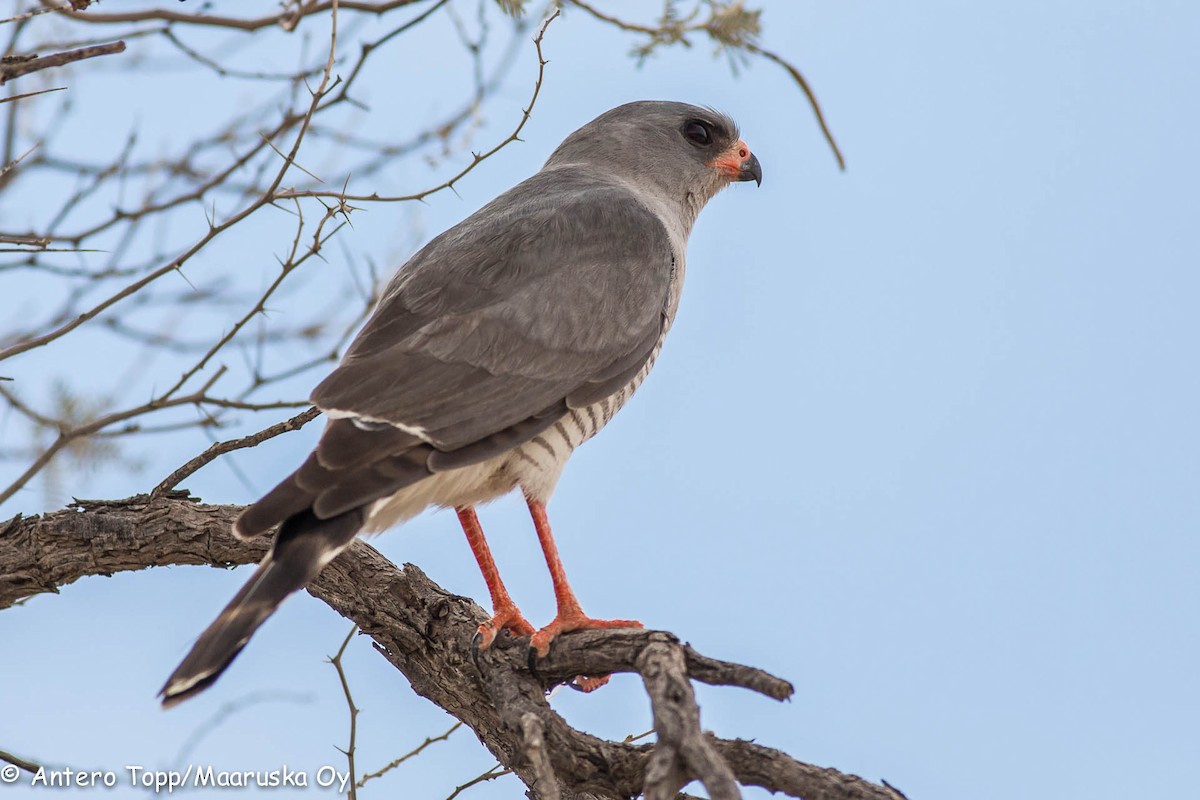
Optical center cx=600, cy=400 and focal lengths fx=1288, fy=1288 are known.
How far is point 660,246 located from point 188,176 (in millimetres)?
1970

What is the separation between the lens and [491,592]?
4352mm

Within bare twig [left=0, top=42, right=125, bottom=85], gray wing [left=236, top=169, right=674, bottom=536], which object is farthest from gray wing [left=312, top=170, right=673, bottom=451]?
bare twig [left=0, top=42, right=125, bottom=85]

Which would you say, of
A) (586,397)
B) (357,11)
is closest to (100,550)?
(586,397)

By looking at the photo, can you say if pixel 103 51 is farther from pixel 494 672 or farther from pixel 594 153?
pixel 594 153

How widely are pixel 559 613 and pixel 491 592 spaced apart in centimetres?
30

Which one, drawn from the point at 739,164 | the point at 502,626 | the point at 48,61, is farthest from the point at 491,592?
the point at 739,164

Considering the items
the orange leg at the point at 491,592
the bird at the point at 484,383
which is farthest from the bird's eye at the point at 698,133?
the orange leg at the point at 491,592

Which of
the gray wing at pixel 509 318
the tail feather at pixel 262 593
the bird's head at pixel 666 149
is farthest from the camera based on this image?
the bird's head at pixel 666 149

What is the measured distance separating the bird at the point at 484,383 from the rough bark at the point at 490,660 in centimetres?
17

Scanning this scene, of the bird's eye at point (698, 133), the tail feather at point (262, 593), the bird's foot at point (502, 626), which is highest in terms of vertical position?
the bird's eye at point (698, 133)

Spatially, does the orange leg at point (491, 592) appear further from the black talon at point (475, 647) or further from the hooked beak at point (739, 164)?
the hooked beak at point (739, 164)

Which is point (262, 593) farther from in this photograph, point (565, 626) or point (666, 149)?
point (666, 149)

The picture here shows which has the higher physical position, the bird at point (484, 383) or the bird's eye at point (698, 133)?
the bird's eye at point (698, 133)

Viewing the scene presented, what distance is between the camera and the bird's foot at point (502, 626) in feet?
13.3
